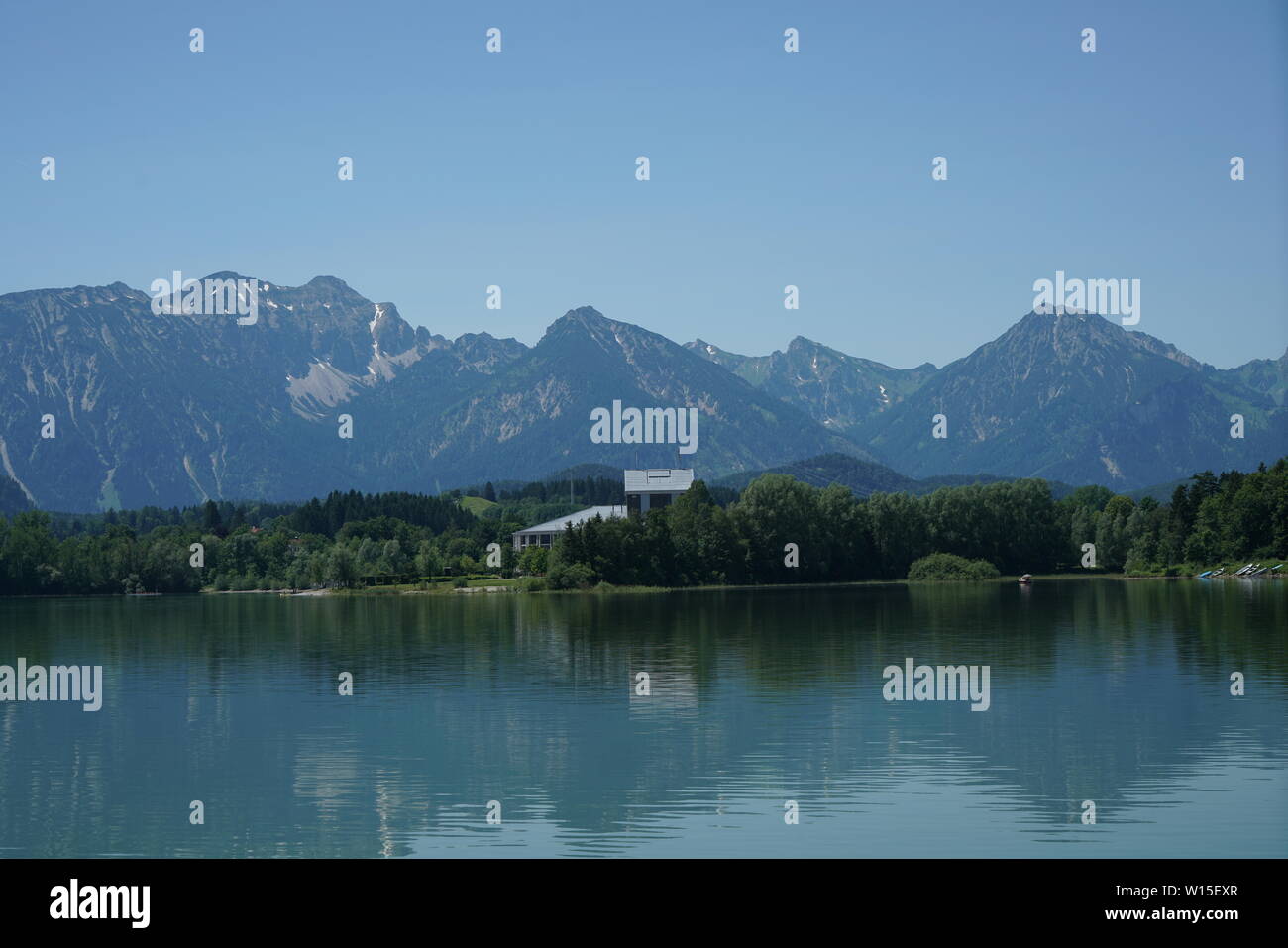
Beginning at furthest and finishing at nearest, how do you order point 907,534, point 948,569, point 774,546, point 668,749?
1. point 907,534
2. point 948,569
3. point 774,546
4. point 668,749

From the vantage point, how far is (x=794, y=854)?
85.8 feet

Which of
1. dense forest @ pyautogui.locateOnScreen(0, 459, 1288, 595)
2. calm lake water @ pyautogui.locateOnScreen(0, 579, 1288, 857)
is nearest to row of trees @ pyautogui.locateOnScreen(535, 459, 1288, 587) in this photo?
dense forest @ pyautogui.locateOnScreen(0, 459, 1288, 595)

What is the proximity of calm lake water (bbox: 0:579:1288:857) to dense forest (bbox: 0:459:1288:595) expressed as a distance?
79.3 metres

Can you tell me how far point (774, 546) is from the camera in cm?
16438

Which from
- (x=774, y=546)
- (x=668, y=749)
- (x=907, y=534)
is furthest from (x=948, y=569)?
(x=668, y=749)

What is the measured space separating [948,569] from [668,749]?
135 m

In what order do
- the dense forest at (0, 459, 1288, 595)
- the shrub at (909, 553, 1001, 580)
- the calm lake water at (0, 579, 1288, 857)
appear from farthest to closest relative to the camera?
the shrub at (909, 553, 1001, 580) → the dense forest at (0, 459, 1288, 595) → the calm lake water at (0, 579, 1288, 857)

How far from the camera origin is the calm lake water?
2828cm

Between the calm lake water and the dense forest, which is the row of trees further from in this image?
the calm lake water

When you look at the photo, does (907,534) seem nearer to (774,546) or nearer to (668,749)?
(774,546)

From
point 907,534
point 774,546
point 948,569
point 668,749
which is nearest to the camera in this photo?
point 668,749

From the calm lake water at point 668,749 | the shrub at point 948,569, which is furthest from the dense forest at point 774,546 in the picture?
the calm lake water at point 668,749
